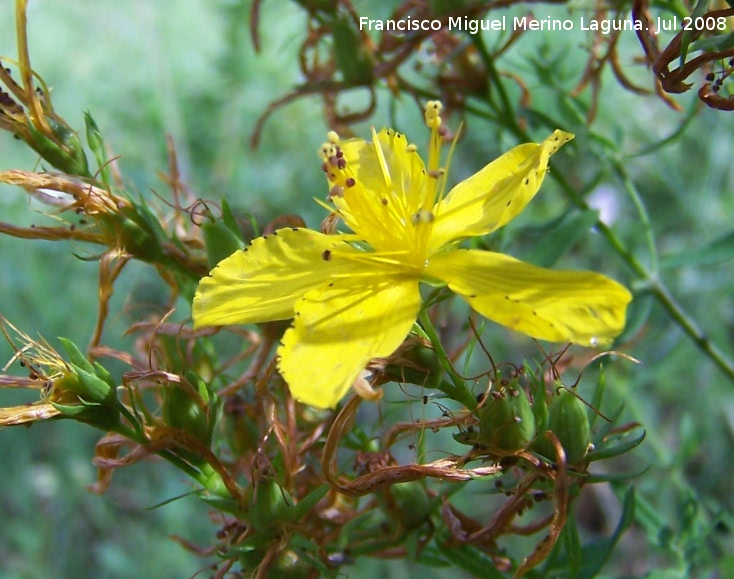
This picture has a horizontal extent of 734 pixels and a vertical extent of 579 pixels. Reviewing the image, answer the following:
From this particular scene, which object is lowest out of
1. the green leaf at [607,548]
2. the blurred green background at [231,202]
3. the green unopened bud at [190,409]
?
the blurred green background at [231,202]

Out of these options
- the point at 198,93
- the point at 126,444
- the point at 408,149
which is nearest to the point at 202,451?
the point at 126,444

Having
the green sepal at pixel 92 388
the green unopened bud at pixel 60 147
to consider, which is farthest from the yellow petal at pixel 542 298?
the green unopened bud at pixel 60 147

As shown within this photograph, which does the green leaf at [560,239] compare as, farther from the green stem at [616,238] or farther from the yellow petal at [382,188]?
the yellow petal at [382,188]

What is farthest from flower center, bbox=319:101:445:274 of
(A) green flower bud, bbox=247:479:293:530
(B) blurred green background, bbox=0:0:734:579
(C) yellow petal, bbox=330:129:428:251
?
(B) blurred green background, bbox=0:0:734:579

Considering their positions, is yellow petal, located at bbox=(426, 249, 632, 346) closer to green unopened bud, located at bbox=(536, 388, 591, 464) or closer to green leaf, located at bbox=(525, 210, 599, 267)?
green unopened bud, located at bbox=(536, 388, 591, 464)

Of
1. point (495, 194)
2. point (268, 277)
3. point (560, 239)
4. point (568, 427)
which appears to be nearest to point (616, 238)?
point (560, 239)
